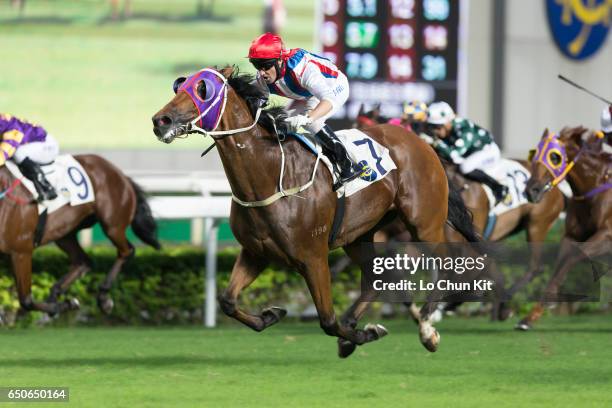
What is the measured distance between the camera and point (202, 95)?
18.4ft

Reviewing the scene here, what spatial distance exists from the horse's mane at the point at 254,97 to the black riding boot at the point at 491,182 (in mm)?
2978

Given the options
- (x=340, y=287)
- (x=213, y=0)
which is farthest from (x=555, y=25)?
(x=340, y=287)

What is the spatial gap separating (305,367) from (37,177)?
267 cm

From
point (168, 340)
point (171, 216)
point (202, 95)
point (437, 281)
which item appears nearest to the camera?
point (202, 95)

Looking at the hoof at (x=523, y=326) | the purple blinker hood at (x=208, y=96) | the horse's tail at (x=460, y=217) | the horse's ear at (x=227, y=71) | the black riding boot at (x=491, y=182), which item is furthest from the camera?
the black riding boot at (x=491, y=182)

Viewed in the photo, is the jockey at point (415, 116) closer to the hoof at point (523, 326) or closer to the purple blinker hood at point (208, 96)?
the hoof at point (523, 326)

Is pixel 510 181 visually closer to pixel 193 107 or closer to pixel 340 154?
pixel 340 154

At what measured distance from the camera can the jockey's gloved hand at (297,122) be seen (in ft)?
19.0

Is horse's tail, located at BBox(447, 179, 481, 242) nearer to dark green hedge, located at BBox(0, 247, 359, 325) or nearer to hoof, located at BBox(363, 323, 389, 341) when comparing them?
hoof, located at BBox(363, 323, 389, 341)

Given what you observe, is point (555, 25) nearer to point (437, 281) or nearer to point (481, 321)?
point (481, 321)

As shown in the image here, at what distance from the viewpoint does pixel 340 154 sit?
6.02 meters

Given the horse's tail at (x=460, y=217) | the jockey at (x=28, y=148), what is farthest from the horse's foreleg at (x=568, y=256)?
the jockey at (x=28, y=148)

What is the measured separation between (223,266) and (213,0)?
23.1 ft

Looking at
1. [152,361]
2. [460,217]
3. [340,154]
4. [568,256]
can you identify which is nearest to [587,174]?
[568,256]
